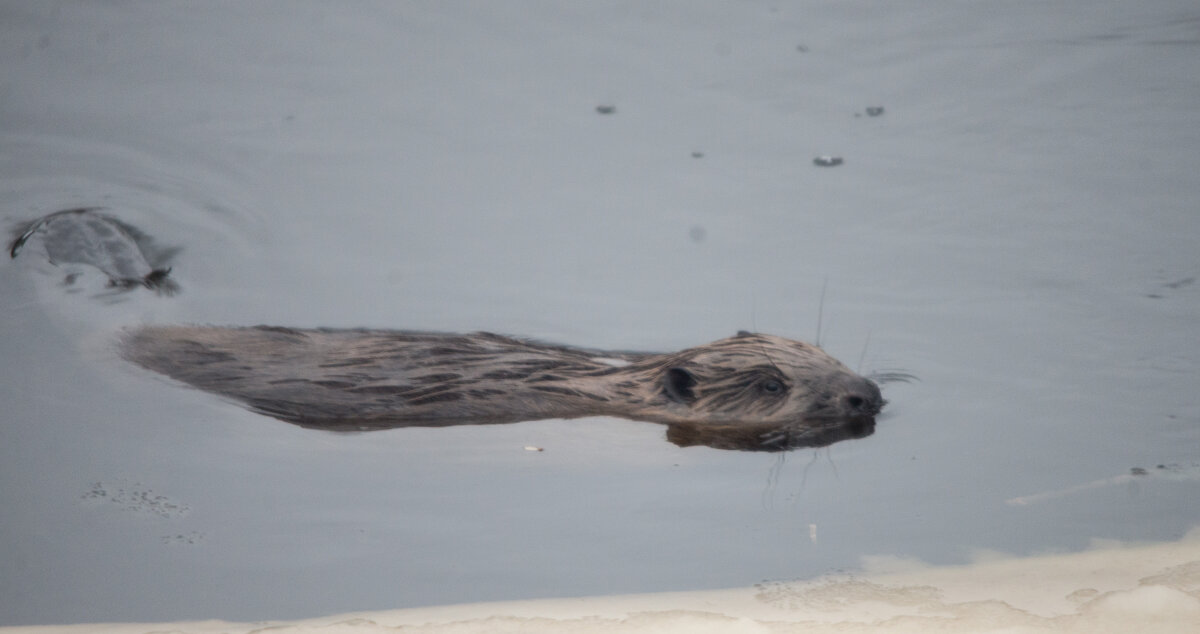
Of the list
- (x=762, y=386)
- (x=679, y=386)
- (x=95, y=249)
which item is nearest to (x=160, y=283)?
(x=95, y=249)

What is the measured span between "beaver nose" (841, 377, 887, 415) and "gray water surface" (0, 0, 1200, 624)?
19cm

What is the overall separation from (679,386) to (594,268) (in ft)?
6.47

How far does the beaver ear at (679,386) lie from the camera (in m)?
6.10

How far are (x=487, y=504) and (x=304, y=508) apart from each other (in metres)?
0.76

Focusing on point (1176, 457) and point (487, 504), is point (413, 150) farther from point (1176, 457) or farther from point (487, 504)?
point (1176, 457)

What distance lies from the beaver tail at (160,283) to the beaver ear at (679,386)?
3536 millimetres

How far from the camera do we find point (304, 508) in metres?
5.08

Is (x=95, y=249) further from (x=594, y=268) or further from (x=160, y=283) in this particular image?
(x=594, y=268)

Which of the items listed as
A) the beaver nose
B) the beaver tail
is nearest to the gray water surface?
the beaver tail

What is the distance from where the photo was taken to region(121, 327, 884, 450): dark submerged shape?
19.5 feet

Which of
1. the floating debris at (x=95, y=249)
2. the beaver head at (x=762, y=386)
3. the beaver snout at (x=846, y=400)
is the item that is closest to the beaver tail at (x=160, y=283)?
the floating debris at (x=95, y=249)

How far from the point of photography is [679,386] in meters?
6.13

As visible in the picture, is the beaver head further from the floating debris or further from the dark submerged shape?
the floating debris

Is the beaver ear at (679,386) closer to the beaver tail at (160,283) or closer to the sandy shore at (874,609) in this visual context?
the sandy shore at (874,609)
